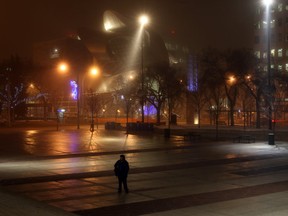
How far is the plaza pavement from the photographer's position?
11938 mm

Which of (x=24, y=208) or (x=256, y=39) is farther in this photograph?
(x=256, y=39)

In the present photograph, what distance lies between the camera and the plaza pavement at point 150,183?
11938mm

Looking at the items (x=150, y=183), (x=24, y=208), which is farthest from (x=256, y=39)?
(x=24, y=208)

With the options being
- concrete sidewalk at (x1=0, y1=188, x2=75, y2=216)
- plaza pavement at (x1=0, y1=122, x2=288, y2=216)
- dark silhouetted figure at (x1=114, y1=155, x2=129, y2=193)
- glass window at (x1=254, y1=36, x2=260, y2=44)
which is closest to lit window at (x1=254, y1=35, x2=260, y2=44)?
glass window at (x1=254, y1=36, x2=260, y2=44)

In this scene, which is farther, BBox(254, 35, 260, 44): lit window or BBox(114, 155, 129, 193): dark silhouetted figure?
BBox(254, 35, 260, 44): lit window

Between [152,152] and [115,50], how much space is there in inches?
5019

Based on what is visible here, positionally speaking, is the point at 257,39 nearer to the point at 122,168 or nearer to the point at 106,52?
the point at 106,52

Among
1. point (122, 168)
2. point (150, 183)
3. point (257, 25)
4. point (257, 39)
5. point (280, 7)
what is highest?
point (280, 7)

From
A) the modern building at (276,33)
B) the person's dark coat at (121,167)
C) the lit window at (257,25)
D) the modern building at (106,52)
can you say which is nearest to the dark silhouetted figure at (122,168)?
the person's dark coat at (121,167)

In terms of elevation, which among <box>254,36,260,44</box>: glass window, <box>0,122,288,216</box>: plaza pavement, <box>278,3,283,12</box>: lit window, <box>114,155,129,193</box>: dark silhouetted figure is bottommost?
<box>0,122,288,216</box>: plaza pavement

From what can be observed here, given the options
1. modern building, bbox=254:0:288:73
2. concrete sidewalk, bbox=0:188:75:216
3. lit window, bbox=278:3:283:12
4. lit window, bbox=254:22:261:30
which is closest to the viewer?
concrete sidewalk, bbox=0:188:75:216

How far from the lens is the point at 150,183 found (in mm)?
16203

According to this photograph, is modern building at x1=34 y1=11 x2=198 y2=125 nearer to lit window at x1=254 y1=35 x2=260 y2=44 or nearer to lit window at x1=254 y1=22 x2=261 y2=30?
lit window at x1=254 y1=35 x2=260 y2=44

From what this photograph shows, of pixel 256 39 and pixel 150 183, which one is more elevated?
pixel 256 39
